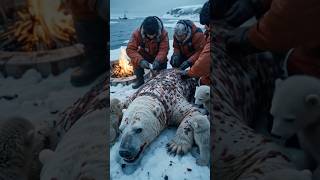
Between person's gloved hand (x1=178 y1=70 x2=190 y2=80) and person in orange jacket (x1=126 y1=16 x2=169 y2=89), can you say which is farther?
person's gloved hand (x1=178 y1=70 x2=190 y2=80)

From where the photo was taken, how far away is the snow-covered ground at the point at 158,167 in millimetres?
1617

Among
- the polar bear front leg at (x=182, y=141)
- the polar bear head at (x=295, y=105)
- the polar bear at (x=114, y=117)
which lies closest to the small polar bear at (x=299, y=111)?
the polar bear head at (x=295, y=105)

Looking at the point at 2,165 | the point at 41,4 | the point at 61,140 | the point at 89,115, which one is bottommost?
the point at 2,165

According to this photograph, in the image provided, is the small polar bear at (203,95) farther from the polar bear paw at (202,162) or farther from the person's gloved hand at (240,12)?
the person's gloved hand at (240,12)

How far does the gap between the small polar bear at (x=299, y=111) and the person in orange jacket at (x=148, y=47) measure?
65 cm

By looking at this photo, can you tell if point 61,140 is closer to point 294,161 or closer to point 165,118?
point 165,118

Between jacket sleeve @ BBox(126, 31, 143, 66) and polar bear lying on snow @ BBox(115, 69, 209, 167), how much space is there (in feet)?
→ 0.51

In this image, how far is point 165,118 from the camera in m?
1.96

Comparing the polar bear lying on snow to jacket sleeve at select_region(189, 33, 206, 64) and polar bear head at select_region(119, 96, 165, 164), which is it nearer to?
polar bear head at select_region(119, 96, 165, 164)

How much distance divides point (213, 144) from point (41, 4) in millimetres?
913

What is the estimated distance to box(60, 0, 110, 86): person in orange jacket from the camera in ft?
5.08

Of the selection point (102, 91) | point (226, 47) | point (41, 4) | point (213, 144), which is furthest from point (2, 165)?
point (226, 47)

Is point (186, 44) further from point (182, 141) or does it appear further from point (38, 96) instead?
point (38, 96)

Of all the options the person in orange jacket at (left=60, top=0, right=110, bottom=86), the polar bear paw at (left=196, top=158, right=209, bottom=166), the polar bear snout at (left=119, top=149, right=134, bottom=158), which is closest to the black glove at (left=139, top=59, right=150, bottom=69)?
the person in orange jacket at (left=60, top=0, right=110, bottom=86)
